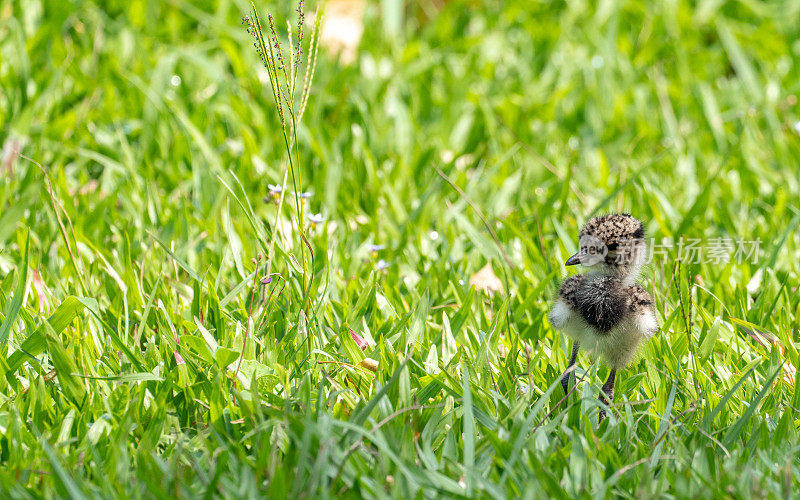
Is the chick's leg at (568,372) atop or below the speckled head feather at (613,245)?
below

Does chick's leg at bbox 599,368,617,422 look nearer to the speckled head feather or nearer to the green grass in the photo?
the green grass

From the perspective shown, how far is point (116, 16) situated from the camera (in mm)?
6559

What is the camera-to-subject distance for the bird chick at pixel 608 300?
9.95 feet

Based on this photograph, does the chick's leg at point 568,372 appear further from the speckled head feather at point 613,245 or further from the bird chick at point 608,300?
the speckled head feather at point 613,245

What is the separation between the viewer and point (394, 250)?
4371 millimetres

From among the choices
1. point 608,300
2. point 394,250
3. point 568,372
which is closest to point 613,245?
point 608,300

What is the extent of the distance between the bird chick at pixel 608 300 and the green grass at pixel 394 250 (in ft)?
0.38

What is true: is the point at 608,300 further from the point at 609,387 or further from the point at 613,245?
the point at 609,387

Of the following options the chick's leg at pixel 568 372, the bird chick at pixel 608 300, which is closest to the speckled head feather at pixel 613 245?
the bird chick at pixel 608 300

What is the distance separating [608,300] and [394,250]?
4.99ft

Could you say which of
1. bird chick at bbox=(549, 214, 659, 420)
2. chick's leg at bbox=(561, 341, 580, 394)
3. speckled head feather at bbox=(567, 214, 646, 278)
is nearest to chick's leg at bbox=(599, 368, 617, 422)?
bird chick at bbox=(549, 214, 659, 420)

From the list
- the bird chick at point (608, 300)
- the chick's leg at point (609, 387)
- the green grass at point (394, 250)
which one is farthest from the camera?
the chick's leg at point (609, 387)

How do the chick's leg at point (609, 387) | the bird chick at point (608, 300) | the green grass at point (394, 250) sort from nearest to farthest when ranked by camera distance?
the green grass at point (394, 250), the bird chick at point (608, 300), the chick's leg at point (609, 387)

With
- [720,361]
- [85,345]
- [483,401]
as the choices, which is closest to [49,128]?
[85,345]
